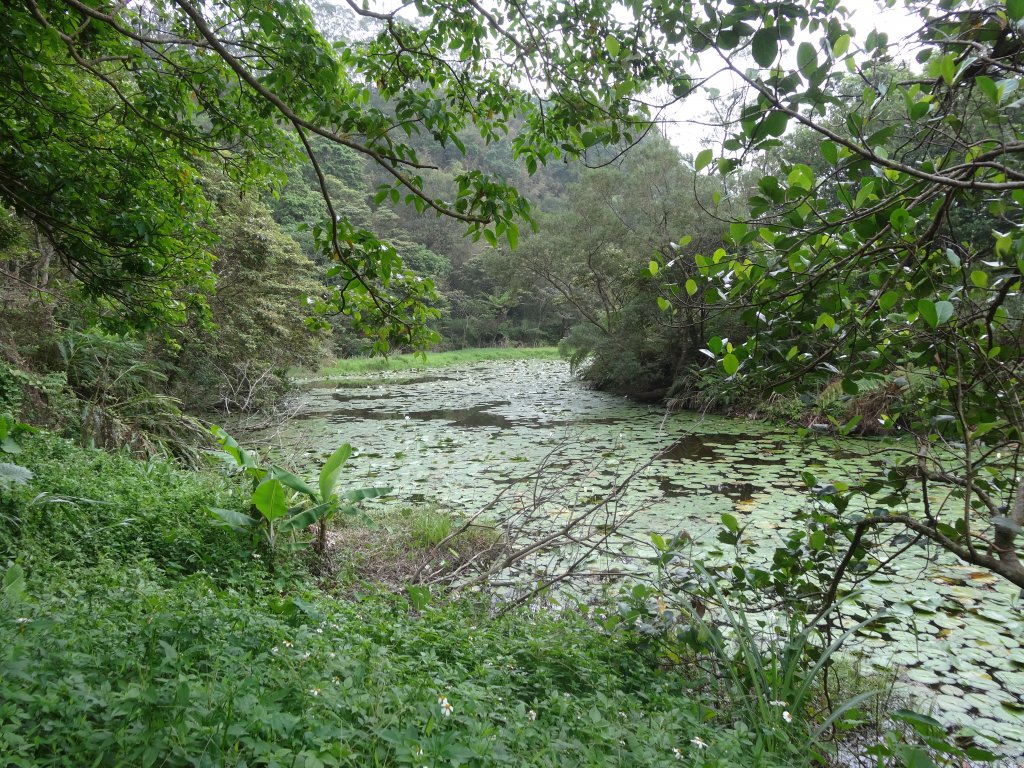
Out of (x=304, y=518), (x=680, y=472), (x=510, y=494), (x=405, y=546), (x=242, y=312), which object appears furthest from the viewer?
(x=242, y=312)

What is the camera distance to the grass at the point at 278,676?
1.16 meters

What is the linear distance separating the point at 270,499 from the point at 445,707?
1982mm

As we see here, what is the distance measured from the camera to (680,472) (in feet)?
19.9

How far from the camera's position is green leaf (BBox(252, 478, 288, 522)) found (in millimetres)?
3064

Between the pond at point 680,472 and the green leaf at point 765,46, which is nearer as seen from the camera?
the green leaf at point 765,46

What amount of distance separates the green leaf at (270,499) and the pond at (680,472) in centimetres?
192

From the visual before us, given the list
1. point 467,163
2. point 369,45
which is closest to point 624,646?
point 369,45

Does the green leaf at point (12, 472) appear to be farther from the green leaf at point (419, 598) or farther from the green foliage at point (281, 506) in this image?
the green leaf at point (419, 598)

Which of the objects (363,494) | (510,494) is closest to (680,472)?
(510,494)

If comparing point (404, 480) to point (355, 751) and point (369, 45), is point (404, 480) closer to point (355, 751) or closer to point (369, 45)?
point (369, 45)

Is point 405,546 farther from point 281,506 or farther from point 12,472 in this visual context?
point 12,472

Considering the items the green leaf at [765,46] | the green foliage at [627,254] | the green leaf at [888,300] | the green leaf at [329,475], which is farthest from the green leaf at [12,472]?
the green foliage at [627,254]

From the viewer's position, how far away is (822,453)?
6641 mm

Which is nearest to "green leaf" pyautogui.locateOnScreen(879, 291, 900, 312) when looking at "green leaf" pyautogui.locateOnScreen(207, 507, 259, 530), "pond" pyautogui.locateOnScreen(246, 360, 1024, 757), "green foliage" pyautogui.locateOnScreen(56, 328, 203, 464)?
"pond" pyautogui.locateOnScreen(246, 360, 1024, 757)
